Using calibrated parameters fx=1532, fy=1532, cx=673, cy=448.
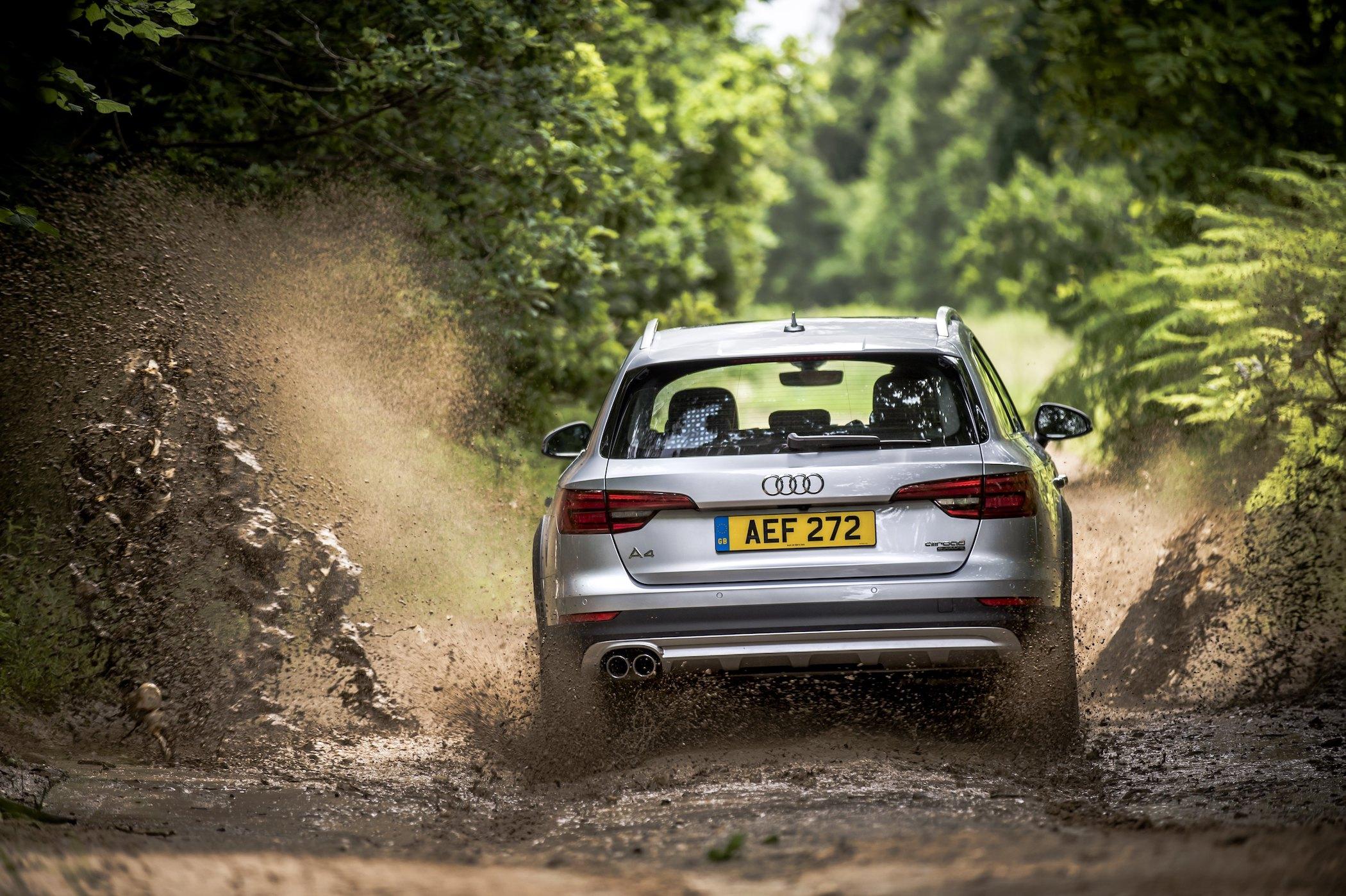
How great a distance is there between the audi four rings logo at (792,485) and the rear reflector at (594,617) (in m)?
0.74

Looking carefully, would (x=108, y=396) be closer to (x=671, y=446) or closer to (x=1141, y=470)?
(x=671, y=446)

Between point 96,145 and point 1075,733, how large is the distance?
6441 millimetres

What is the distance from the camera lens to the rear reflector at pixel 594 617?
5.77 meters

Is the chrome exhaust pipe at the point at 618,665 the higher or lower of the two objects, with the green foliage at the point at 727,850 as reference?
higher

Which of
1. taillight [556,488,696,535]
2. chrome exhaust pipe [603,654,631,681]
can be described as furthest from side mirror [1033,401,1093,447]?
chrome exhaust pipe [603,654,631,681]

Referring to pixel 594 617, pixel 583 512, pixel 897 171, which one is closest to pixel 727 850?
pixel 594 617

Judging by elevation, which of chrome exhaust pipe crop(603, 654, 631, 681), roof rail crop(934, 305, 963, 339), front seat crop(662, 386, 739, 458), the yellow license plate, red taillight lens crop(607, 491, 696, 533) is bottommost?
chrome exhaust pipe crop(603, 654, 631, 681)

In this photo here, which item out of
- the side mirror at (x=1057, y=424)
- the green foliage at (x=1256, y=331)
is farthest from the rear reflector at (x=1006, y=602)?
the green foliage at (x=1256, y=331)

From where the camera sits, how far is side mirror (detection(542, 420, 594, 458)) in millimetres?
7379

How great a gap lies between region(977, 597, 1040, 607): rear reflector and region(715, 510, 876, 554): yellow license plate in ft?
1.51

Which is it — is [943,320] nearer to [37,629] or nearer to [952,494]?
[952,494]

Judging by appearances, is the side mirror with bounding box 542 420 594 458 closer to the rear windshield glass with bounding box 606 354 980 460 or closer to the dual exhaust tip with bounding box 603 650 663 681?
the rear windshield glass with bounding box 606 354 980 460

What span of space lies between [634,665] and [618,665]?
0.06 m

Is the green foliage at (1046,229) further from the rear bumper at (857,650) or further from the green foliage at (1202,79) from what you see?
the rear bumper at (857,650)
